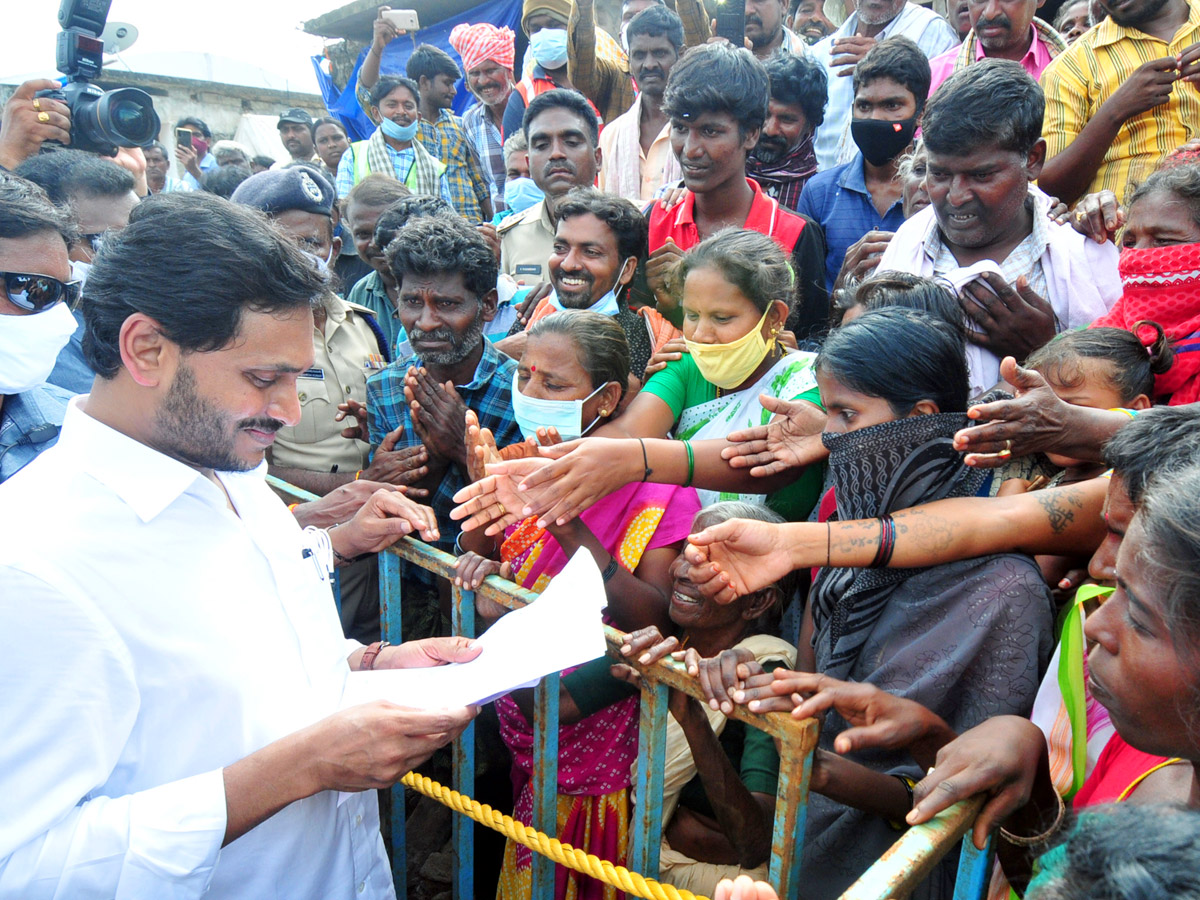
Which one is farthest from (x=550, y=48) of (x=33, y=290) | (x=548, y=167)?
(x=33, y=290)

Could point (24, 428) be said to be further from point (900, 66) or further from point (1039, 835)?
point (900, 66)

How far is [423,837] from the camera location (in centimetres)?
327

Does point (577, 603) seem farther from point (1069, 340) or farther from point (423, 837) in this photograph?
point (423, 837)

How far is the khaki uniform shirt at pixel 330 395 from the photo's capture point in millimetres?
3760

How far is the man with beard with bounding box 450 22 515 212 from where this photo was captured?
742 cm

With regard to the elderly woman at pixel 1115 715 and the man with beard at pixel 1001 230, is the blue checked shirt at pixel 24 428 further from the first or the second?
the man with beard at pixel 1001 230

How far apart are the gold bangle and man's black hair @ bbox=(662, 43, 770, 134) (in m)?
3.13

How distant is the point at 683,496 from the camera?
9.01 ft

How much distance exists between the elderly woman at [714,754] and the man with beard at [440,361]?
1193 mm

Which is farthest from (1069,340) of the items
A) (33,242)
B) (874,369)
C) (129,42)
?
(129,42)

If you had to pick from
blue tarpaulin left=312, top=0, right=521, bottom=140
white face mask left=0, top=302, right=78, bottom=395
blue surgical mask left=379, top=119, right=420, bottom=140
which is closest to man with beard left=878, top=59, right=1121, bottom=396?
white face mask left=0, top=302, right=78, bottom=395

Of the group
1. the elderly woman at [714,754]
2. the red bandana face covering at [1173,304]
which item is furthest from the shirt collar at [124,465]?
the red bandana face covering at [1173,304]

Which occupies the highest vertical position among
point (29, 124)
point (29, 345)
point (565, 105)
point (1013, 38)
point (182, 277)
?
point (1013, 38)

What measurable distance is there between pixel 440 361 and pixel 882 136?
247cm
